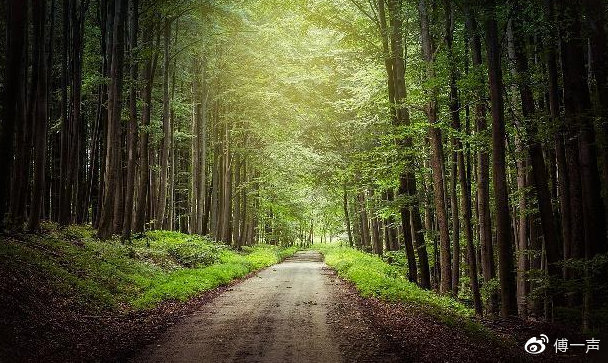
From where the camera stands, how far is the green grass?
10844 millimetres

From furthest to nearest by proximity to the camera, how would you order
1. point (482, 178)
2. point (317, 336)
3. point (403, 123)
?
1. point (403, 123)
2. point (482, 178)
3. point (317, 336)

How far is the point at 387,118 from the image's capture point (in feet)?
64.4

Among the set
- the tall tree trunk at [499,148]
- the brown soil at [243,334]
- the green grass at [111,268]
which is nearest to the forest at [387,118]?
the tall tree trunk at [499,148]

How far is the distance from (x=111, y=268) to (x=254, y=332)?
A: 674cm

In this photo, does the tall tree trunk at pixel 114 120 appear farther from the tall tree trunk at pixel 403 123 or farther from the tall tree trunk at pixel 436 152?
the tall tree trunk at pixel 436 152

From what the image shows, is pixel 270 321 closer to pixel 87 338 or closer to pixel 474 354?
pixel 87 338

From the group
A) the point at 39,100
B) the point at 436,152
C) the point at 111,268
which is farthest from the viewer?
the point at 436,152

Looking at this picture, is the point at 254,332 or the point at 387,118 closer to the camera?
the point at 254,332

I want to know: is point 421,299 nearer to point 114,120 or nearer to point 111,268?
point 111,268

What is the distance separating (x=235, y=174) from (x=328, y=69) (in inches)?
464

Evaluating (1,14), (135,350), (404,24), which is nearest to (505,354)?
(135,350)

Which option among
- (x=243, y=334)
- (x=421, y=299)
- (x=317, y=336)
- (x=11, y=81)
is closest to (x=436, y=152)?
(x=421, y=299)

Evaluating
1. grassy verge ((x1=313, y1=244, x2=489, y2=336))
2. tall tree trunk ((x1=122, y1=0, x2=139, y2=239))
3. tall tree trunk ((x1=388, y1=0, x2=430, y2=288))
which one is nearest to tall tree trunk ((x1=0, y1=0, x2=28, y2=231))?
tall tree trunk ((x1=122, y1=0, x2=139, y2=239))

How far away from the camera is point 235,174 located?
34219 mm
